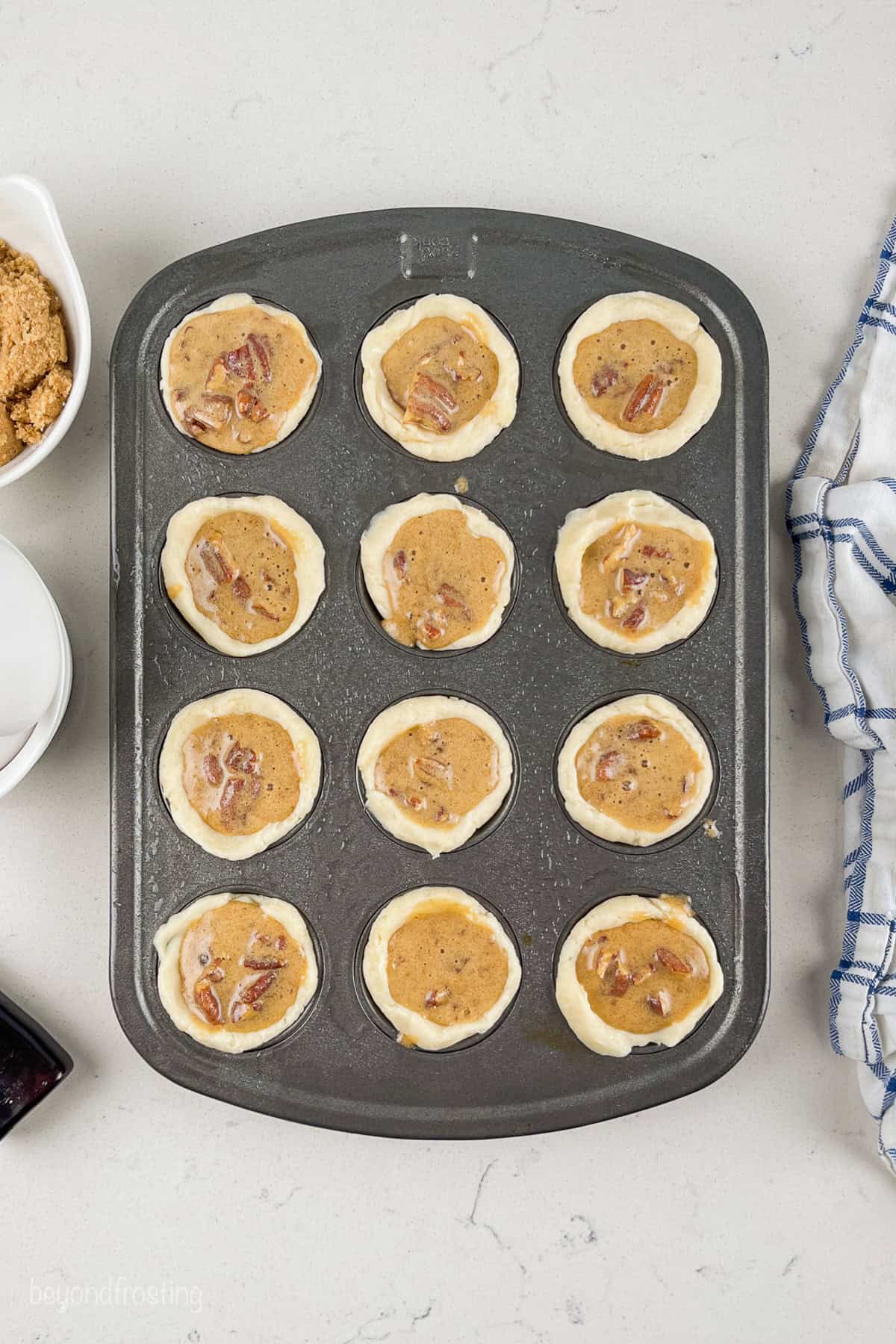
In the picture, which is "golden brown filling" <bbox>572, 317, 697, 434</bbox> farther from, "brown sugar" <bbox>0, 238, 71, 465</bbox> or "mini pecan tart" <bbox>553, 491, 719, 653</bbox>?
"brown sugar" <bbox>0, 238, 71, 465</bbox>

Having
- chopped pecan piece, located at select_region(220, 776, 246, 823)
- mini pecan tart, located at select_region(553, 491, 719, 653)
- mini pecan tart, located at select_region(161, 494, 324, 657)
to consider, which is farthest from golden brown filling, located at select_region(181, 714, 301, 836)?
mini pecan tart, located at select_region(553, 491, 719, 653)

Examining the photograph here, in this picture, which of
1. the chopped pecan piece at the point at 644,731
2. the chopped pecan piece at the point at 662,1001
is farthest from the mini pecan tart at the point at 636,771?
the chopped pecan piece at the point at 662,1001

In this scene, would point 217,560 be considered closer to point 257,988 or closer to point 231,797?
point 231,797

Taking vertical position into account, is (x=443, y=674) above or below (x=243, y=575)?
below

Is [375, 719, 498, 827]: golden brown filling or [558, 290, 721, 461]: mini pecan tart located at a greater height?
[558, 290, 721, 461]: mini pecan tart

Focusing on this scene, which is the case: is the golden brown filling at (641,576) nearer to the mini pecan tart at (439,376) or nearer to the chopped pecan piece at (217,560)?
the mini pecan tart at (439,376)

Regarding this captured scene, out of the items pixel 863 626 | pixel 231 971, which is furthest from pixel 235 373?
pixel 863 626

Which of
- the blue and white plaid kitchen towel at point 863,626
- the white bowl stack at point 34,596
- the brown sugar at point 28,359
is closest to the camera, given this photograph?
the white bowl stack at point 34,596
